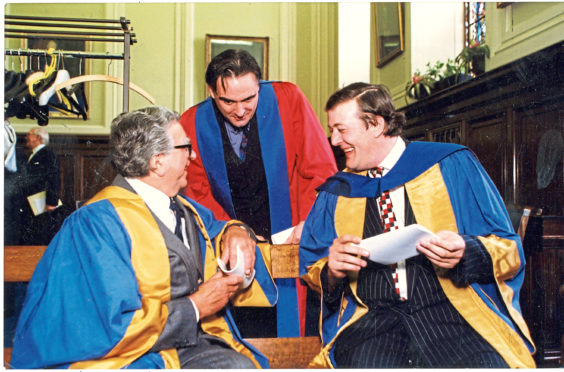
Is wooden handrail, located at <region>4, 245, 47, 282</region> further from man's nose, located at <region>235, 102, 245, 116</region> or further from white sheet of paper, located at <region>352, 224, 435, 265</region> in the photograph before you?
white sheet of paper, located at <region>352, 224, 435, 265</region>

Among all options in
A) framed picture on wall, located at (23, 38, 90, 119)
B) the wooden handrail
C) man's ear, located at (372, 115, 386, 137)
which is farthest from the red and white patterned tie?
framed picture on wall, located at (23, 38, 90, 119)

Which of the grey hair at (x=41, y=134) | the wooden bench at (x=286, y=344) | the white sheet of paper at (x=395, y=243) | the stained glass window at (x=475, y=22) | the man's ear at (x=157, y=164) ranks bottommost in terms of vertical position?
the wooden bench at (x=286, y=344)

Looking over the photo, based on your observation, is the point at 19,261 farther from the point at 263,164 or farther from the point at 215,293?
the point at 263,164

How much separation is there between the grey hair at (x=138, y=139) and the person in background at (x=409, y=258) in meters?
0.70

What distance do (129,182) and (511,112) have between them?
2.11m

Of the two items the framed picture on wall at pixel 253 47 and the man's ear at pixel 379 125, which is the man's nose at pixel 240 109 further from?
the framed picture on wall at pixel 253 47

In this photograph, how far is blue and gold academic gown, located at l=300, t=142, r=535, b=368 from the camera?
5.68 feet

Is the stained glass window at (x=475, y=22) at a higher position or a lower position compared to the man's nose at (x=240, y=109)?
higher

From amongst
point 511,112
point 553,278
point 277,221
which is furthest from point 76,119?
point 553,278

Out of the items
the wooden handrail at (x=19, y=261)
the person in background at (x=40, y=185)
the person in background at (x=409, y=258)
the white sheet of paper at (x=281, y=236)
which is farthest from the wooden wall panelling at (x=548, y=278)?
the person in background at (x=40, y=185)

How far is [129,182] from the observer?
6.10ft

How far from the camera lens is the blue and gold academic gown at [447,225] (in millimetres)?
1731

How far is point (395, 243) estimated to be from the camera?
1523 mm

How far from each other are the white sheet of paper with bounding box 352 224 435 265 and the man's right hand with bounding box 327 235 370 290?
0.03 meters
